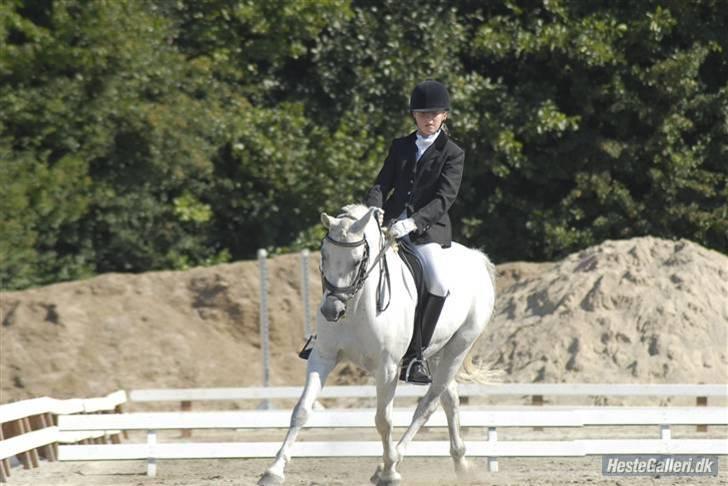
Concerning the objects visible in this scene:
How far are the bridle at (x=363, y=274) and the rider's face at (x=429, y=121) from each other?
40.7 inches

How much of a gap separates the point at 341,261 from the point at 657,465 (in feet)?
13.1

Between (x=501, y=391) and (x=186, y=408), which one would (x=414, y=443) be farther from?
(x=186, y=408)

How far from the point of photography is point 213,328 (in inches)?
851

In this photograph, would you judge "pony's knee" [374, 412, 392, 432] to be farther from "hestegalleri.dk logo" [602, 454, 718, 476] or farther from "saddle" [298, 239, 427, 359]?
"hestegalleri.dk logo" [602, 454, 718, 476]

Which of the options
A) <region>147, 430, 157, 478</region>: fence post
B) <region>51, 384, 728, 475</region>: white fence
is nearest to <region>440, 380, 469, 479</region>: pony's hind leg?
<region>51, 384, 728, 475</region>: white fence

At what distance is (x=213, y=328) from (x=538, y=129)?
21.6ft

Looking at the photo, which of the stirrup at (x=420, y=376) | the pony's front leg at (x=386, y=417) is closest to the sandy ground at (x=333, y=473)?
the pony's front leg at (x=386, y=417)

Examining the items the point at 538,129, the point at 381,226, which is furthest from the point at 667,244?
the point at 381,226

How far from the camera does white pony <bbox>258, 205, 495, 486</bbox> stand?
876 cm

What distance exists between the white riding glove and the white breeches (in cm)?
44

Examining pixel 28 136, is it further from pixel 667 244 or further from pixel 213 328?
pixel 667 244

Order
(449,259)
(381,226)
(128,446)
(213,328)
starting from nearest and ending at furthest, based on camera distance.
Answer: (381,226), (449,259), (128,446), (213,328)

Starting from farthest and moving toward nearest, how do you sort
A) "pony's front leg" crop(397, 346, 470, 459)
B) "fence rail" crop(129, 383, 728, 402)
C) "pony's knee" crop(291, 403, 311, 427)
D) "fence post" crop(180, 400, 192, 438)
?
"fence post" crop(180, 400, 192, 438) → "fence rail" crop(129, 383, 728, 402) → "pony's front leg" crop(397, 346, 470, 459) → "pony's knee" crop(291, 403, 311, 427)

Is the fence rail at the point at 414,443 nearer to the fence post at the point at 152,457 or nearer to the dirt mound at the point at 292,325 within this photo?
the fence post at the point at 152,457
